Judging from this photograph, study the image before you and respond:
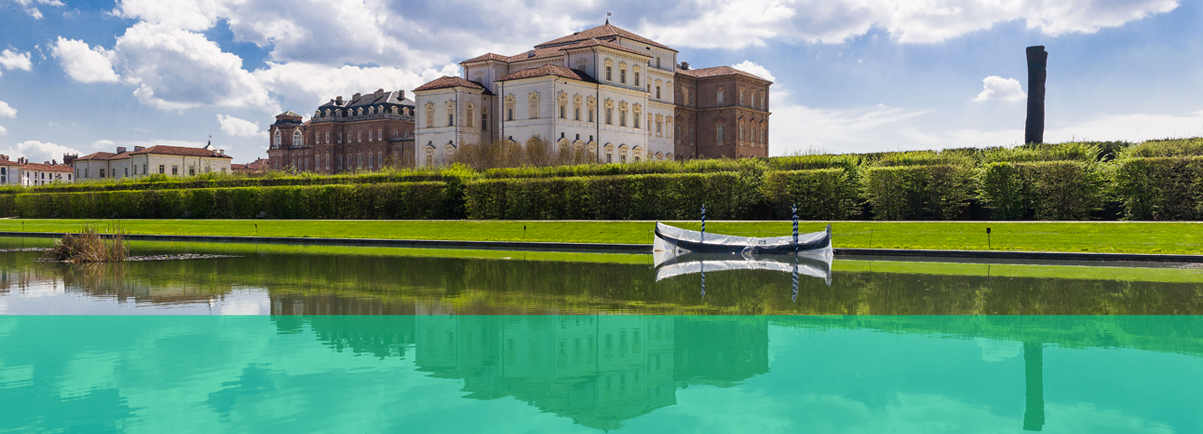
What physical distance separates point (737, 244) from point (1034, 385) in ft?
48.4

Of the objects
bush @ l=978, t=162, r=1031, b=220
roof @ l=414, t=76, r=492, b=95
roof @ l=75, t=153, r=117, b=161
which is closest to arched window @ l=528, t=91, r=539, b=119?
roof @ l=414, t=76, r=492, b=95

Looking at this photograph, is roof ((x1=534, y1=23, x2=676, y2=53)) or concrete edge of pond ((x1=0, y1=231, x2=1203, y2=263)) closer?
concrete edge of pond ((x1=0, y1=231, x2=1203, y2=263))

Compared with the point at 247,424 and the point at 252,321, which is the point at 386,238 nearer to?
the point at 252,321

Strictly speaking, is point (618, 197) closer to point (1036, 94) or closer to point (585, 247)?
point (585, 247)

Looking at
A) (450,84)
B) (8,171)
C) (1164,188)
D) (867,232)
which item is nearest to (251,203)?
(450,84)

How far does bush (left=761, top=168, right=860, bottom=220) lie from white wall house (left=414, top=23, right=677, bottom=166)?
32.4 m

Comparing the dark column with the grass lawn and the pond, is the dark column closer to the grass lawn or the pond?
the pond

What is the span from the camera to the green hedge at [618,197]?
3462cm

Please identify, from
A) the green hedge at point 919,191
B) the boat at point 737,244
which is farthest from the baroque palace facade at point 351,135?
the boat at point 737,244

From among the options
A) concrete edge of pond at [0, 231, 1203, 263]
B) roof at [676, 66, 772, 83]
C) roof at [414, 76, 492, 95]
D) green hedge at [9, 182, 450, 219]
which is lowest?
concrete edge of pond at [0, 231, 1203, 263]

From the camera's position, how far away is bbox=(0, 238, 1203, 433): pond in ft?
19.7

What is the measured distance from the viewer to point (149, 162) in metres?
110

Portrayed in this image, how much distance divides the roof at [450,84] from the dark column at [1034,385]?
6531cm

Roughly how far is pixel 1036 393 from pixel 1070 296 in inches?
267
